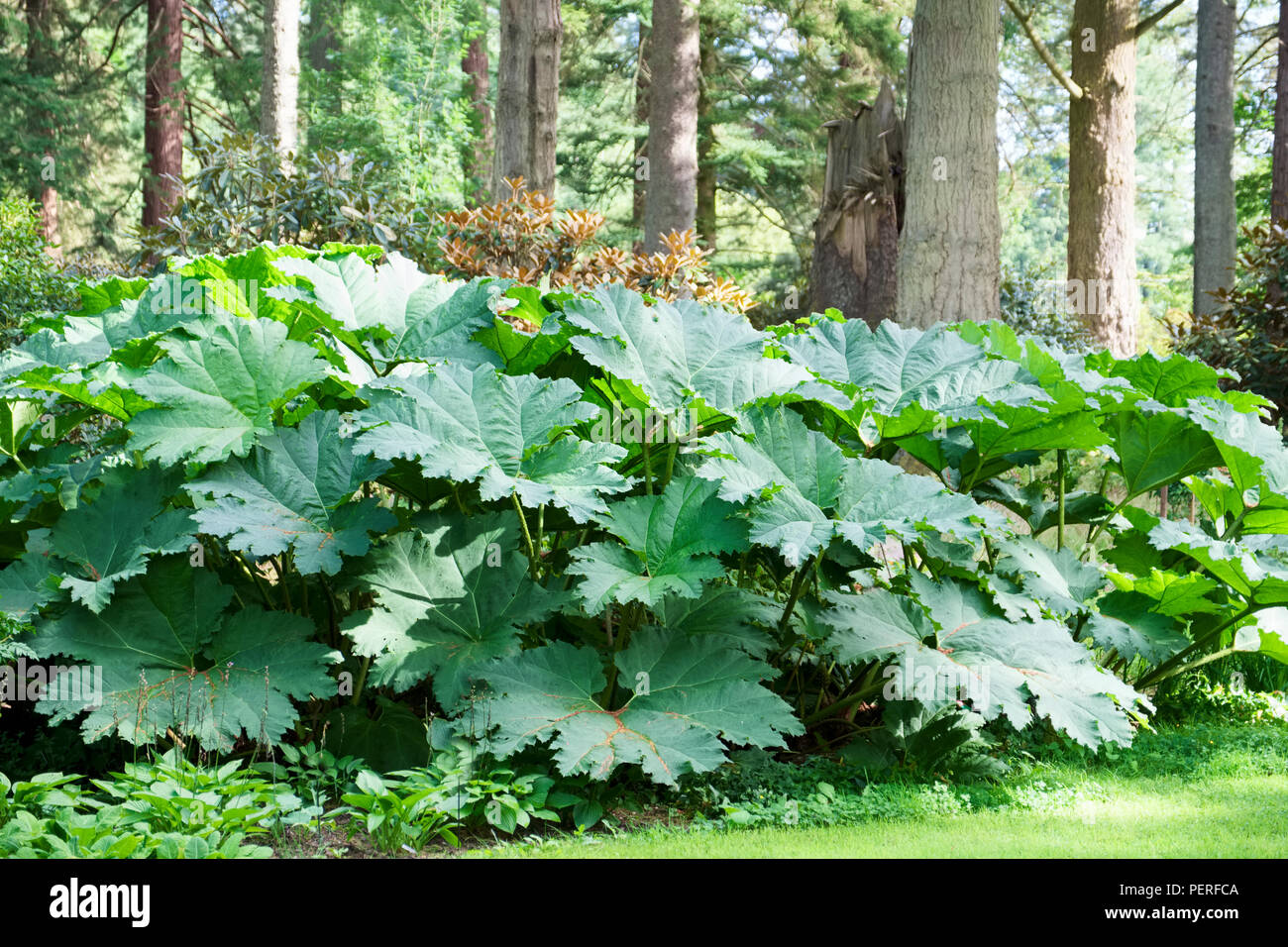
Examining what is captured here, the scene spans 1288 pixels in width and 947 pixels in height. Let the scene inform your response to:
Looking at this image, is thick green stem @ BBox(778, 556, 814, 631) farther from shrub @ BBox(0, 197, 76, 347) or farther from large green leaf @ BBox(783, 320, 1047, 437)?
shrub @ BBox(0, 197, 76, 347)

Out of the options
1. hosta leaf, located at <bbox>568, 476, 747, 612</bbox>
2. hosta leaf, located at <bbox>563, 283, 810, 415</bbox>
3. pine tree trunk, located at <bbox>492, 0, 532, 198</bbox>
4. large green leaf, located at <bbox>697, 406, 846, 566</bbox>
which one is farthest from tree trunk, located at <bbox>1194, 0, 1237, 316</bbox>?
hosta leaf, located at <bbox>568, 476, 747, 612</bbox>

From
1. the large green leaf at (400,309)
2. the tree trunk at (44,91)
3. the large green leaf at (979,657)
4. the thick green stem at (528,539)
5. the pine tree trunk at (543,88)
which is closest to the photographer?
the large green leaf at (979,657)

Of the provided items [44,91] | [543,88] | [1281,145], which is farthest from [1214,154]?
[44,91]

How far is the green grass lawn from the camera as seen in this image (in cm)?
262

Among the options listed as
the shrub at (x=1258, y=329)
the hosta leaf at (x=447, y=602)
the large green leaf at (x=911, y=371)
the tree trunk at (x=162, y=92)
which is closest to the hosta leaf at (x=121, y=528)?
the hosta leaf at (x=447, y=602)

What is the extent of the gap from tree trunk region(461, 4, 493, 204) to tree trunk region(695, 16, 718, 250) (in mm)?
3784

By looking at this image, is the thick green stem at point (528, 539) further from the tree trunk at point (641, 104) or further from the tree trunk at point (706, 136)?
the tree trunk at point (641, 104)

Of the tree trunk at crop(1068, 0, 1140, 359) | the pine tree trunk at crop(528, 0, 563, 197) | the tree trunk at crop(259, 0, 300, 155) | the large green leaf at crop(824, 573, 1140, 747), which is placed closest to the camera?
the large green leaf at crop(824, 573, 1140, 747)

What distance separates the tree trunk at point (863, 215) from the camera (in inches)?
341

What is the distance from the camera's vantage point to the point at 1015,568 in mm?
3408

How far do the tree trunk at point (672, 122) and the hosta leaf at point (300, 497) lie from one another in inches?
398

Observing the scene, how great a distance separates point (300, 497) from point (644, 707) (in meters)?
1.20

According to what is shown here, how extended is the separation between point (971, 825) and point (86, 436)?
20.1ft

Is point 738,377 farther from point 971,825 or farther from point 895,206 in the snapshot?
point 895,206
